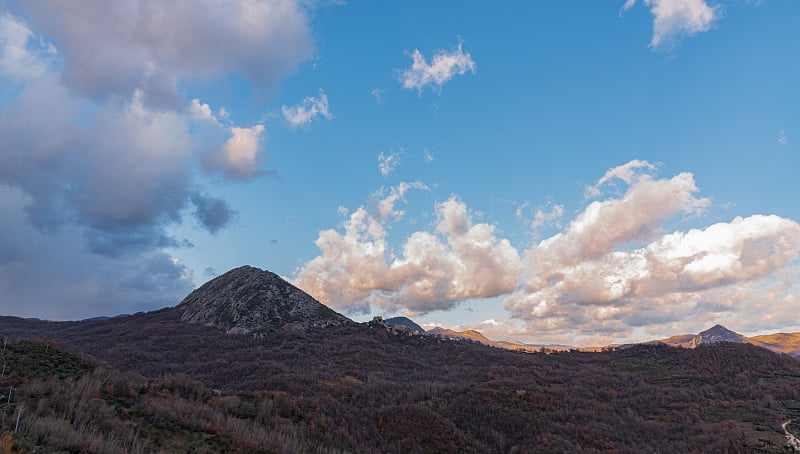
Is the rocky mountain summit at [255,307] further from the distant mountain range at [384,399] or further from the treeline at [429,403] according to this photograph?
the treeline at [429,403]

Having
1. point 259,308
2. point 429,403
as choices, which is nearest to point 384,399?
point 429,403

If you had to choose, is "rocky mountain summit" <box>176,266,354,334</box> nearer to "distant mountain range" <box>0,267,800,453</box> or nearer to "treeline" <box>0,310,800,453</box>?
"distant mountain range" <box>0,267,800,453</box>

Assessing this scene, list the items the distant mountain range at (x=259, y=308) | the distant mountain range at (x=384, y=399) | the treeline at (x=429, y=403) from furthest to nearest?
the distant mountain range at (x=259, y=308) < the treeline at (x=429, y=403) < the distant mountain range at (x=384, y=399)

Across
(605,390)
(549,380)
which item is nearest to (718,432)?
(605,390)

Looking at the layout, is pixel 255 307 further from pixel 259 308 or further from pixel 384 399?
pixel 384 399

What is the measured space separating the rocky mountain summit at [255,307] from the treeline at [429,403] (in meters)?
16.4

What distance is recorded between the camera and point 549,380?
35.4m

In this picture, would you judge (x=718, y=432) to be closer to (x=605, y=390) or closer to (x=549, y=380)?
(x=605, y=390)

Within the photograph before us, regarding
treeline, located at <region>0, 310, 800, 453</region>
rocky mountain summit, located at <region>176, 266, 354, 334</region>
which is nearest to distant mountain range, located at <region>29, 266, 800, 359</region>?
rocky mountain summit, located at <region>176, 266, 354, 334</region>

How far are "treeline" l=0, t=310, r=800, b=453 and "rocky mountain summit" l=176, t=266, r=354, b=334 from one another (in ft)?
53.9

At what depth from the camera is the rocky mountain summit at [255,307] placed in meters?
65.5

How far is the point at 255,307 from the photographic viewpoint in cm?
6938

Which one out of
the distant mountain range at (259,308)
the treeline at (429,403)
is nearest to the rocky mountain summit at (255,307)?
the distant mountain range at (259,308)

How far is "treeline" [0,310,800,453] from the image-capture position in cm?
1500
